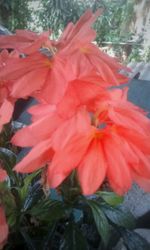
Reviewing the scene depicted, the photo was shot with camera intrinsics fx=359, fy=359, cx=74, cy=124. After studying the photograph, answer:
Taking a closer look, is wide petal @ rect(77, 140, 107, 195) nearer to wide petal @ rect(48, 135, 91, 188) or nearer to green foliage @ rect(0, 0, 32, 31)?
wide petal @ rect(48, 135, 91, 188)

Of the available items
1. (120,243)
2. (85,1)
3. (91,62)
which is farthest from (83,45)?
(85,1)

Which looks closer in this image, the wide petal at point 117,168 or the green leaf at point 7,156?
the wide petal at point 117,168

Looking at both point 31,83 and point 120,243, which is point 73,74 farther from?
point 120,243

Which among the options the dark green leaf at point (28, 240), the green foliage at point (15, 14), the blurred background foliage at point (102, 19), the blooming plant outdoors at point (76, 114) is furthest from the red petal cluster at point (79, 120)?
the green foliage at point (15, 14)

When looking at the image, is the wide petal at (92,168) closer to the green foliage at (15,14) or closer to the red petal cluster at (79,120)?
the red petal cluster at (79,120)

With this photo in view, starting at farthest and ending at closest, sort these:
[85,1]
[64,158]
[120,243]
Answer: [85,1] < [120,243] < [64,158]

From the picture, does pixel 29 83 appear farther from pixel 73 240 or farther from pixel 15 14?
pixel 15 14

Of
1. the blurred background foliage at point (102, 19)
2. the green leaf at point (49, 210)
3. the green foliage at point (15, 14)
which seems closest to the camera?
the green leaf at point (49, 210)
